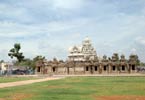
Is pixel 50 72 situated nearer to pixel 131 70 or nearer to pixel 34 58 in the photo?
pixel 131 70

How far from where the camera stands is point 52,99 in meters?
24.0

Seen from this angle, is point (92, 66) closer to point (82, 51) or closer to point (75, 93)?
point (82, 51)

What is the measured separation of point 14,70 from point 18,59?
2036 cm

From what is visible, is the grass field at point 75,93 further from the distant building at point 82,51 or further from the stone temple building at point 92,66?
the distant building at point 82,51

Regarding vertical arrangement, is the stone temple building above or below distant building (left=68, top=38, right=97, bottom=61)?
below

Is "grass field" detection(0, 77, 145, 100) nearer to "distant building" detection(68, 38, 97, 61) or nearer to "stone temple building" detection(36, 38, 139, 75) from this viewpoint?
"stone temple building" detection(36, 38, 139, 75)

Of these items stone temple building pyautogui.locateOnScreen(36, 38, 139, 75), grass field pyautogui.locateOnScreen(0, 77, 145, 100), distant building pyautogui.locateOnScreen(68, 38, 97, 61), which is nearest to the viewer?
grass field pyautogui.locateOnScreen(0, 77, 145, 100)

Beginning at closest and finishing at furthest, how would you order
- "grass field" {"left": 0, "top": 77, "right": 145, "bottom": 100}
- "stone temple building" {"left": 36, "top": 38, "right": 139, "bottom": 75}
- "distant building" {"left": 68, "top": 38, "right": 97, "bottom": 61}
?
"grass field" {"left": 0, "top": 77, "right": 145, "bottom": 100} → "stone temple building" {"left": 36, "top": 38, "right": 139, "bottom": 75} → "distant building" {"left": 68, "top": 38, "right": 97, "bottom": 61}

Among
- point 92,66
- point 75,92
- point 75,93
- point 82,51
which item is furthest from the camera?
point 82,51

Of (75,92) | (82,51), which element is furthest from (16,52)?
(75,92)

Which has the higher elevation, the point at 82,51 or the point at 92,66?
the point at 82,51

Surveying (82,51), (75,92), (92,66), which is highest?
(82,51)

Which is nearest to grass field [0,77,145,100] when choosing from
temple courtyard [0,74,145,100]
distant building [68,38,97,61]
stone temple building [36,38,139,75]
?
temple courtyard [0,74,145,100]

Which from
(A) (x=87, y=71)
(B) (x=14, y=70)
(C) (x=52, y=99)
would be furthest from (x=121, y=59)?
(C) (x=52, y=99)
